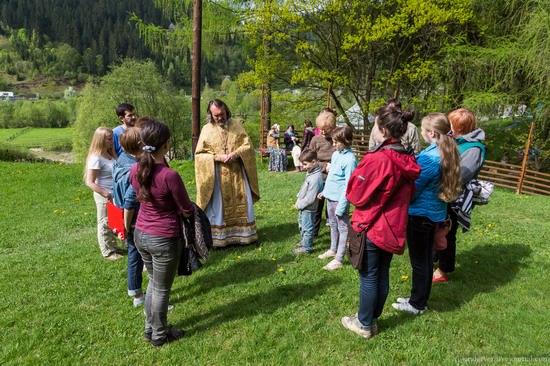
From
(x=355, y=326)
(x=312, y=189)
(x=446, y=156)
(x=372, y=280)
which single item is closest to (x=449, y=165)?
(x=446, y=156)

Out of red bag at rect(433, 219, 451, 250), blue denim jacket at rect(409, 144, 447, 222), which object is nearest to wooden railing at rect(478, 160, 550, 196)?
red bag at rect(433, 219, 451, 250)

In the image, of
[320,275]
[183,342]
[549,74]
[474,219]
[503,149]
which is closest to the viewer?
[183,342]

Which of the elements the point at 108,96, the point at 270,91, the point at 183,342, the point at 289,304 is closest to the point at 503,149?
the point at 270,91

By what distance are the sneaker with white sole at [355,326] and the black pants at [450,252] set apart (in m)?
1.47

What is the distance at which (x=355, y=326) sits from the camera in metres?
3.16

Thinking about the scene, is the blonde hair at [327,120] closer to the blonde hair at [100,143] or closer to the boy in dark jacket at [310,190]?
the boy in dark jacket at [310,190]

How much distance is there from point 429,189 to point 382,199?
2.29 feet

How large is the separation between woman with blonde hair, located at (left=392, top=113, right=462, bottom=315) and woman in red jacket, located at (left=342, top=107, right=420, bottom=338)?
388mm

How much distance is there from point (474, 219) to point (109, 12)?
17599cm

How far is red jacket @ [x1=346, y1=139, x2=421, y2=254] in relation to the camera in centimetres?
261

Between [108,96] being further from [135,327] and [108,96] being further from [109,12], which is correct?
[109,12]

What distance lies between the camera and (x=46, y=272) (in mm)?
4492

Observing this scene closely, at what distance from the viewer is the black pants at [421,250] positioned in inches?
125

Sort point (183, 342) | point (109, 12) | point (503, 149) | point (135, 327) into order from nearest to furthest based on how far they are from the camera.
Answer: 1. point (183, 342)
2. point (135, 327)
3. point (503, 149)
4. point (109, 12)
